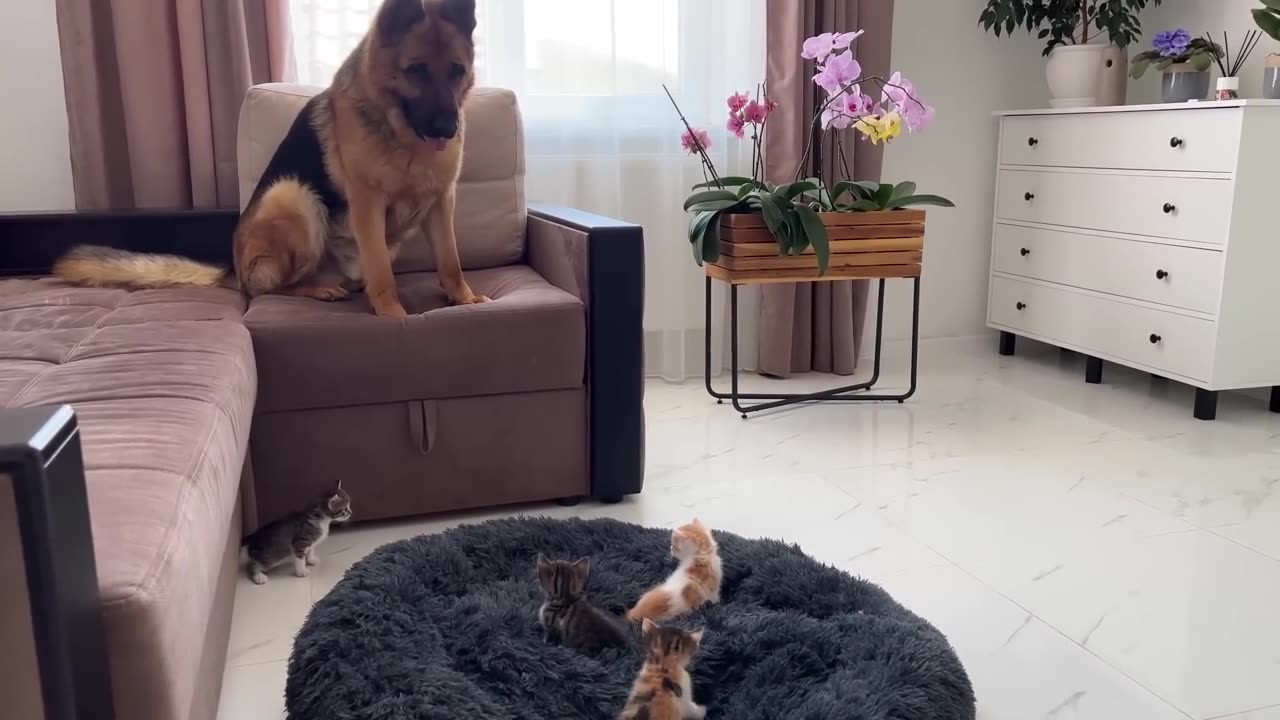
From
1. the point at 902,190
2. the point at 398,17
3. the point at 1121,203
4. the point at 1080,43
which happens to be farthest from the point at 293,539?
the point at 1080,43

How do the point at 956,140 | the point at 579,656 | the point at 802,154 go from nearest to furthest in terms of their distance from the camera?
the point at 579,656 < the point at 802,154 < the point at 956,140

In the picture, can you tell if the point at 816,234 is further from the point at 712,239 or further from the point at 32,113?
the point at 32,113

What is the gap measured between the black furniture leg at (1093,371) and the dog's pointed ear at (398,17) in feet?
8.03

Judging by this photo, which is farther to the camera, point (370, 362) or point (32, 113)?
point (32, 113)

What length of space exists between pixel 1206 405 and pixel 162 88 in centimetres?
307

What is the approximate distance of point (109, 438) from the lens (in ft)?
3.75

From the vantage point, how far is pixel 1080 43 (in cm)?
344

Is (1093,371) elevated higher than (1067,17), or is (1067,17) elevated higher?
(1067,17)

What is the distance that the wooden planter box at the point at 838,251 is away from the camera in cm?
275

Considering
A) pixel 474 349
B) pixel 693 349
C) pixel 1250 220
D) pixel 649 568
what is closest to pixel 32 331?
pixel 474 349

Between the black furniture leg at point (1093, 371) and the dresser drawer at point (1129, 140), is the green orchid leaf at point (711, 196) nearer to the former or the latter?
the dresser drawer at point (1129, 140)

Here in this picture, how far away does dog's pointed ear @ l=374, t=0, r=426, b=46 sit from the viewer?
196 centimetres

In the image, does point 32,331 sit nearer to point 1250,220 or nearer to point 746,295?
point 746,295

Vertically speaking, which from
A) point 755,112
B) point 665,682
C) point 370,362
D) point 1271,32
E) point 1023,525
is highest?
point 1271,32
